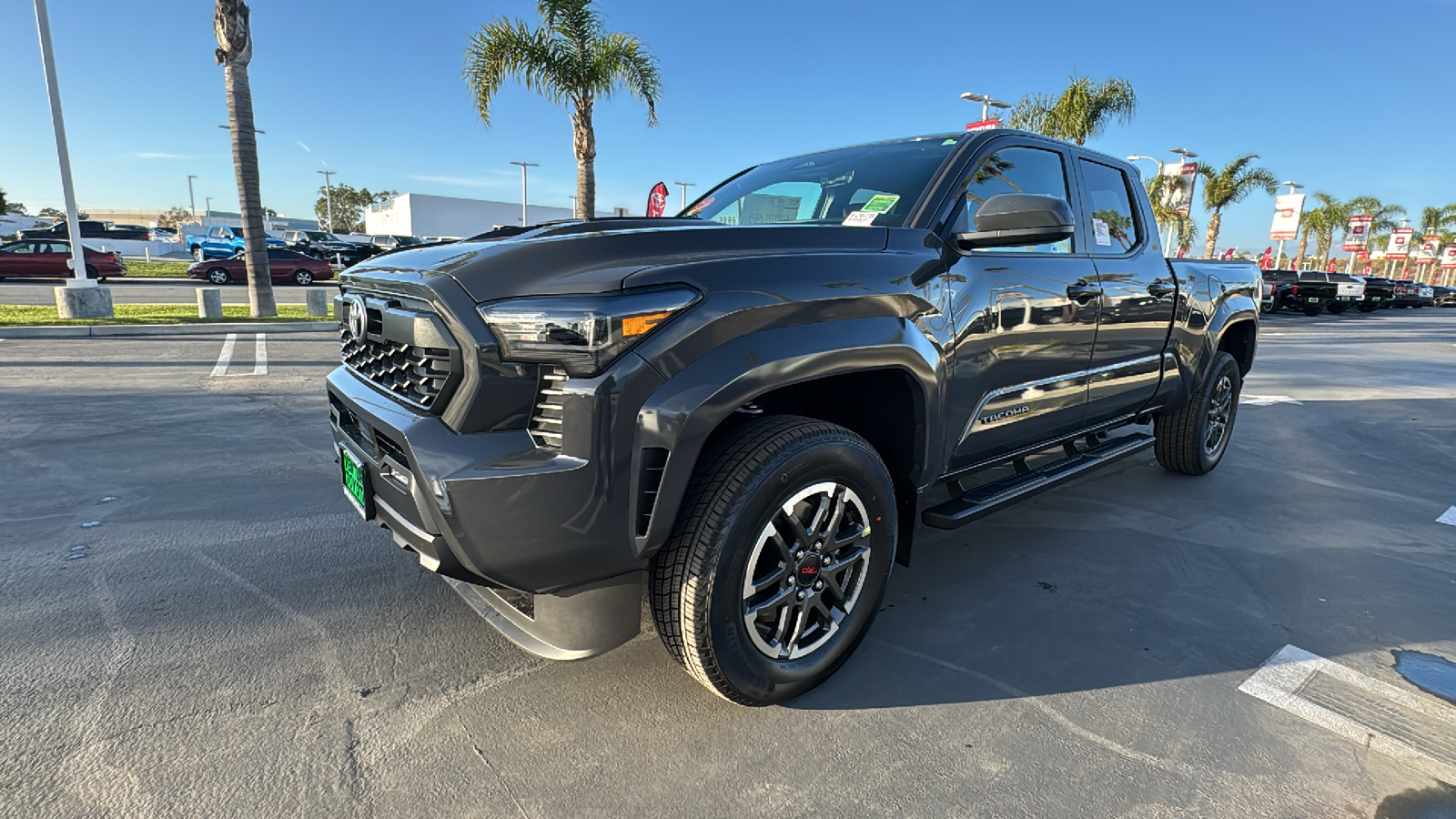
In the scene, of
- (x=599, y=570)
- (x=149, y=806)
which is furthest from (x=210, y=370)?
(x=599, y=570)

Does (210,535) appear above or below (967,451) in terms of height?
→ below

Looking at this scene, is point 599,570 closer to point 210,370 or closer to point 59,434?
point 59,434

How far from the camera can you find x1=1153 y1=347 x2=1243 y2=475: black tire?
4.60 metres

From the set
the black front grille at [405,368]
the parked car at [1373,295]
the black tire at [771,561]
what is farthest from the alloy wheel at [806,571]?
the parked car at [1373,295]

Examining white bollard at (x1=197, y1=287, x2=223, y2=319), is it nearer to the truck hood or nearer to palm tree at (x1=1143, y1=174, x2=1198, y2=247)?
the truck hood

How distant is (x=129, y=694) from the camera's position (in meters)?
2.26

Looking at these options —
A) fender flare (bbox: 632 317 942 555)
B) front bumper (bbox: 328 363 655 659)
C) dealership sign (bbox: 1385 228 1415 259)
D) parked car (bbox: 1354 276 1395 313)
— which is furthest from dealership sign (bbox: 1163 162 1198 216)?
dealership sign (bbox: 1385 228 1415 259)

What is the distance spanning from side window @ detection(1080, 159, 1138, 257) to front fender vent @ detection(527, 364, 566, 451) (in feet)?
9.21

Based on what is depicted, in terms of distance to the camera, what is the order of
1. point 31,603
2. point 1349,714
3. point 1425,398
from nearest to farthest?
point 1349,714
point 31,603
point 1425,398

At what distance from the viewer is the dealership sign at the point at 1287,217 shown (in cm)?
3812

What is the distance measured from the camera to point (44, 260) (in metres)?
22.0

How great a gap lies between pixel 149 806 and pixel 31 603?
149 centimetres

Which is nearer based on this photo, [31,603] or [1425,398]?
[31,603]

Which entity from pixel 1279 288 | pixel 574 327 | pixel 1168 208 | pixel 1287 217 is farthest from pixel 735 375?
pixel 1287 217
